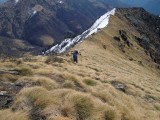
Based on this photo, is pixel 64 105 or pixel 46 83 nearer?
pixel 64 105

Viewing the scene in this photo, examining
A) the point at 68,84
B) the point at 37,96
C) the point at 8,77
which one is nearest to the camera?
the point at 37,96

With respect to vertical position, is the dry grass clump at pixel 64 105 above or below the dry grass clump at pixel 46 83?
below

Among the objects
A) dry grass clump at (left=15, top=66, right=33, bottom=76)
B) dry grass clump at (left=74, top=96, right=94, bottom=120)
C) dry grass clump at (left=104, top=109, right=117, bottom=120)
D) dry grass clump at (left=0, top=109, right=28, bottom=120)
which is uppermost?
dry grass clump at (left=15, top=66, right=33, bottom=76)

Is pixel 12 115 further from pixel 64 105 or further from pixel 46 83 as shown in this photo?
pixel 46 83

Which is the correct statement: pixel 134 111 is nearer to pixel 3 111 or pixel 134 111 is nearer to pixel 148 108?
pixel 148 108

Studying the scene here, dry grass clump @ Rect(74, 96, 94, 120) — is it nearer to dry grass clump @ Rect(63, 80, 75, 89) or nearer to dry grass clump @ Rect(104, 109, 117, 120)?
dry grass clump @ Rect(104, 109, 117, 120)

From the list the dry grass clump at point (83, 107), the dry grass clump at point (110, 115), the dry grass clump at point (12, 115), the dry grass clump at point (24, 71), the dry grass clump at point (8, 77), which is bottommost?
the dry grass clump at point (110, 115)

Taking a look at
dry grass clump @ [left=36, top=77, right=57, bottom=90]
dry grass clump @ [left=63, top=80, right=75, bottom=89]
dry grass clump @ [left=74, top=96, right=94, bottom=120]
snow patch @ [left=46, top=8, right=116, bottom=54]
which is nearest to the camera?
dry grass clump @ [left=74, top=96, right=94, bottom=120]

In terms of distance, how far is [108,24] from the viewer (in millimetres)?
114000

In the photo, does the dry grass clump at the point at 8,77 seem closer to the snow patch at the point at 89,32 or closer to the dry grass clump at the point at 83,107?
the dry grass clump at the point at 83,107

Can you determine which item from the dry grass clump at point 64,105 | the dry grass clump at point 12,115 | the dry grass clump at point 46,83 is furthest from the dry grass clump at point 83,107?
the dry grass clump at point 46,83

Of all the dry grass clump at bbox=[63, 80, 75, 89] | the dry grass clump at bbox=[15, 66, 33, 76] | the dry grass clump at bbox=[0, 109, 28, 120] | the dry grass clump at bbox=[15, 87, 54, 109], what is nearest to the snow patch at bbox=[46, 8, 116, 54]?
the dry grass clump at bbox=[15, 66, 33, 76]

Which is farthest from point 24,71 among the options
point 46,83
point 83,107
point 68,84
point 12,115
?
point 12,115

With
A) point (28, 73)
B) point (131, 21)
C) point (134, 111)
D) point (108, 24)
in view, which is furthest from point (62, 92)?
point (131, 21)
